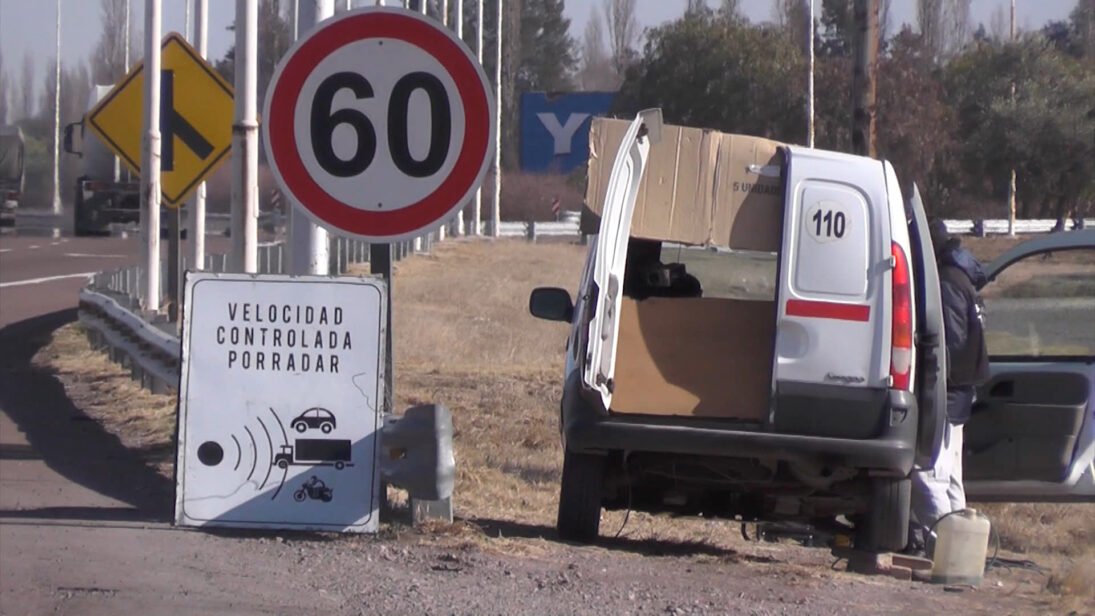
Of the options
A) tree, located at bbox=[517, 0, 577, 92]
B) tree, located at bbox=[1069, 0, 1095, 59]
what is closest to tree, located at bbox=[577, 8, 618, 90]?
tree, located at bbox=[517, 0, 577, 92]

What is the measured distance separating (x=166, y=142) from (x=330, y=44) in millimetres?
7346

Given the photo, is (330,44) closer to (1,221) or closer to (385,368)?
(385,368)

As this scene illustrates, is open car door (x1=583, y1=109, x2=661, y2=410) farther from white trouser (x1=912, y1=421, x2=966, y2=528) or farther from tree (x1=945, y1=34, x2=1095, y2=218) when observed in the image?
tree (x1=945, y1=34, x2=1095, y2=218)

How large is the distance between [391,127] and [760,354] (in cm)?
248

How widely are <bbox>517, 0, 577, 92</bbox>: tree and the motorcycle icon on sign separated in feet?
209

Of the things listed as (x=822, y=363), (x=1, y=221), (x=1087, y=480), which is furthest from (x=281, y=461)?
(x=1, y=221)

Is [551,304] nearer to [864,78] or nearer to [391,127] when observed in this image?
[391,127]

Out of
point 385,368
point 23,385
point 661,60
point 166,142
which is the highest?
point 661,60

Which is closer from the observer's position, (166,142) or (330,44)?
(330,44)

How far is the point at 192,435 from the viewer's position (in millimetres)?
6887

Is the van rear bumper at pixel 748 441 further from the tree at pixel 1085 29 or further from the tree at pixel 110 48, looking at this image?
the tree at pixel 110 48

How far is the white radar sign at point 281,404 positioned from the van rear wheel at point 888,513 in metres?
2.35

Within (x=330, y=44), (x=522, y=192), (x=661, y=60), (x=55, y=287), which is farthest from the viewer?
(x=522, y=192)

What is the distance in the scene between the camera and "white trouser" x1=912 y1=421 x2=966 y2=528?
8180 mm
